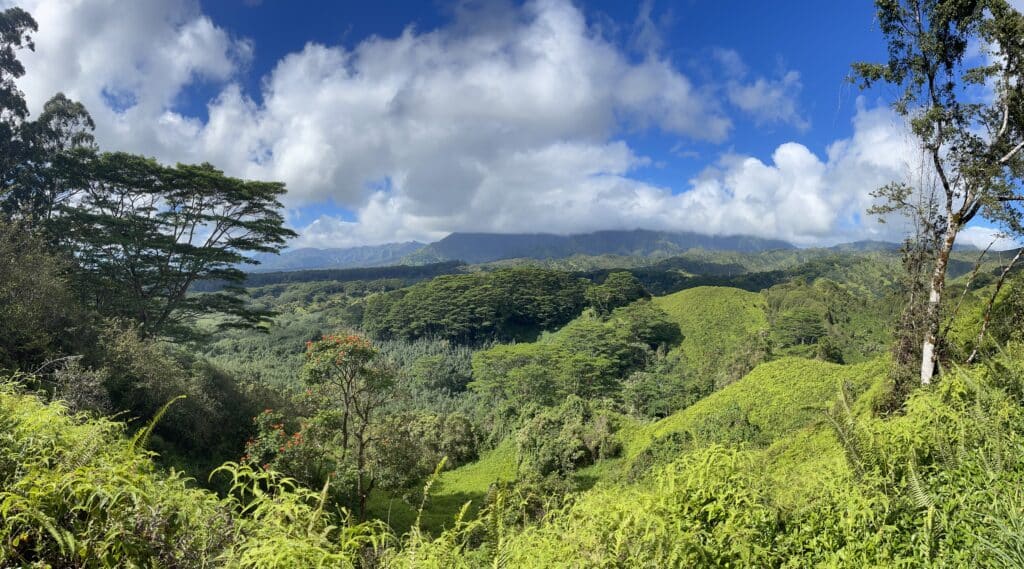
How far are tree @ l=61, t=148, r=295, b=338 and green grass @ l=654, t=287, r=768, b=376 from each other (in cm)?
3366

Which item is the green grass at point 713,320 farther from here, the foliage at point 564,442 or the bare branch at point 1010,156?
the bare branch at point 1010,156

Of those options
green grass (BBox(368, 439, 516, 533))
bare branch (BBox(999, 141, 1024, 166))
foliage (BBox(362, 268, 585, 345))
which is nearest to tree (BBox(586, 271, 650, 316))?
foliage (BBox(362, 268, 585, 345))

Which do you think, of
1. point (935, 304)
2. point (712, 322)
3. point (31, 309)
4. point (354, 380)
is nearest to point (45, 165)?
point (31, 309)

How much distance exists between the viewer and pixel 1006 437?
264 centimetres

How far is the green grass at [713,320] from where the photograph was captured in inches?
1613

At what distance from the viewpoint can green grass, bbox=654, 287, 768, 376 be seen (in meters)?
41.0

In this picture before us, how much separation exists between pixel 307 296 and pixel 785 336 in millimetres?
86803

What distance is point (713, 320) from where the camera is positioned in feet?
153

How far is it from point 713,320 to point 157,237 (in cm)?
4589

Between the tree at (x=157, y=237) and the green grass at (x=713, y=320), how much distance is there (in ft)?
110

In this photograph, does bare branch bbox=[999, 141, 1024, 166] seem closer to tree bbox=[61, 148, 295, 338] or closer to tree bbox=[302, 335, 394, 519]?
tree bbox=[302, 335, 394, 519]

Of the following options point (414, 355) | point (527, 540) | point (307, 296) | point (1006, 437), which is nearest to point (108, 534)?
point (527, 540)

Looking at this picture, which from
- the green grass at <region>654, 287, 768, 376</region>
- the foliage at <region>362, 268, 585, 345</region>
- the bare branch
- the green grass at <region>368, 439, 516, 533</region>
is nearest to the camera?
the bare branch

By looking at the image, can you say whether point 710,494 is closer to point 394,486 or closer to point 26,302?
point 394,486
